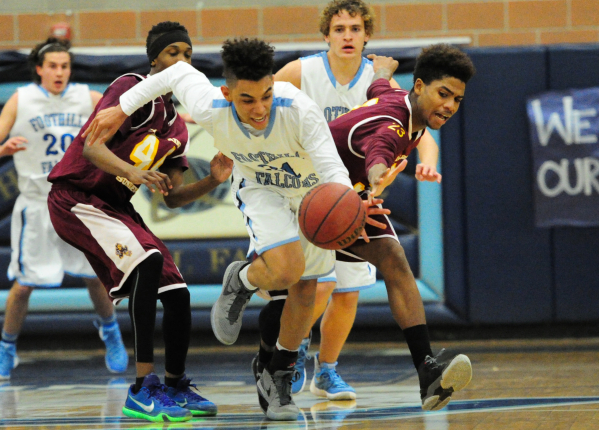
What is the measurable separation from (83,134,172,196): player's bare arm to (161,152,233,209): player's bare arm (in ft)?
0.77

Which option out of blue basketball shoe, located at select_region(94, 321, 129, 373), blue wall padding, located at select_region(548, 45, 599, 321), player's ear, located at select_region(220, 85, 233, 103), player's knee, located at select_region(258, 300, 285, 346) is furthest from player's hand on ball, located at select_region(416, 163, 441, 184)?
blue wall padding, located at select_region(548, 45, 599, 321)

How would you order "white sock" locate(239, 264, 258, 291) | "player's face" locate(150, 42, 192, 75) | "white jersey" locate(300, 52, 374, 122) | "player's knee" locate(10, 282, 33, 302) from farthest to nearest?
"player's knee" locate(10, 282, 33, 302) < "white jersey" locate(300, 52, 374, 122) < "player's face" locate(150, 42, 192, 75) < "white sock" locate(239, 264, 258, 291)

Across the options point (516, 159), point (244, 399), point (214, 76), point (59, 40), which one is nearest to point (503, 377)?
point (244, 399)

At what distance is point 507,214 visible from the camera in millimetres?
6637

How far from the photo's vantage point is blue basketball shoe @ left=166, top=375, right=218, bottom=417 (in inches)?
155

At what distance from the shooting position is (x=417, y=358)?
3.60 metres

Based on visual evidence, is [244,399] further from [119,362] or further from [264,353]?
[119,362]

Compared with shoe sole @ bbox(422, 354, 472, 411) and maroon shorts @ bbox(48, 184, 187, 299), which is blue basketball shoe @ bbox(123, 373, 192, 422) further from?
shoe sole @ bbox(422, 354, 472, 411)

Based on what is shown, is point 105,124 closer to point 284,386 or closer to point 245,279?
point 245,279

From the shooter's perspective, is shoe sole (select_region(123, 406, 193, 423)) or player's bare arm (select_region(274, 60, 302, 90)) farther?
player's bare arm (select_region(274, 60, 302, 90))

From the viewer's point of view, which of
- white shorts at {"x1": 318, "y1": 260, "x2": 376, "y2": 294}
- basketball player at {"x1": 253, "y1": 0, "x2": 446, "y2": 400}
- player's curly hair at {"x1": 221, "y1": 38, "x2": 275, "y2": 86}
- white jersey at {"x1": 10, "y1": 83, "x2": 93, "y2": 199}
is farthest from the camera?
white jersey at {"x1": 10, "y1": 83, "x2": 93, "y2": 199}

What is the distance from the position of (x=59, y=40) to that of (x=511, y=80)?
332cm

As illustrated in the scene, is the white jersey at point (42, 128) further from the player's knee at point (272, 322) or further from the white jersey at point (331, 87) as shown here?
the player's knee at point (272, 322)

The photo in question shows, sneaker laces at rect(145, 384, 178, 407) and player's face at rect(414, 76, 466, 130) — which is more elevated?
player's face at rect(414, 76, 466, 130)
